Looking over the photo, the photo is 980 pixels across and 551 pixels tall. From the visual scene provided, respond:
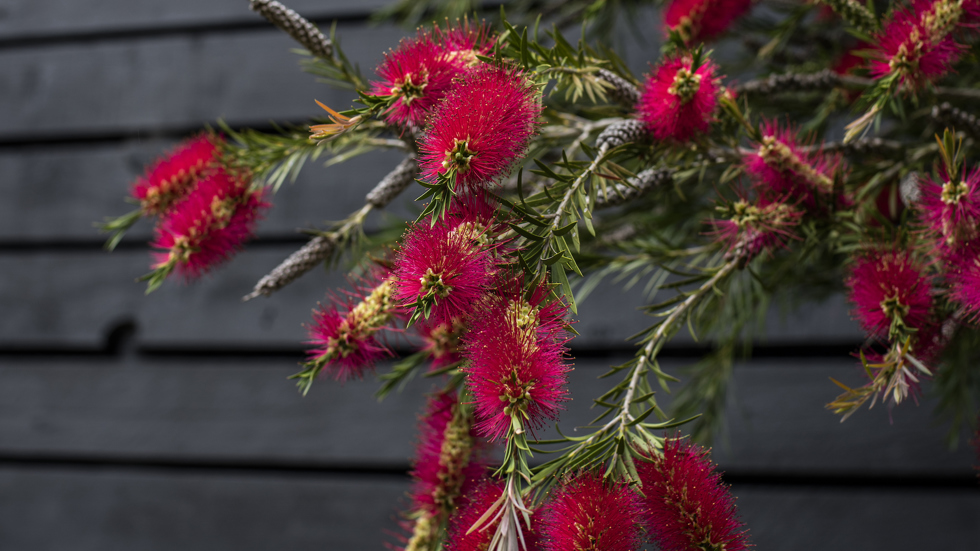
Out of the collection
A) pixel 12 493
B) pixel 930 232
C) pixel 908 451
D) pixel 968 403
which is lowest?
pixel 12 493

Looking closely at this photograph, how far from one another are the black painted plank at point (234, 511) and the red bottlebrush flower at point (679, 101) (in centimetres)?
55

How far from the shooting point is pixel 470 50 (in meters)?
0.24

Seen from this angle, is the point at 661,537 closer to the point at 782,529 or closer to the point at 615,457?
the point at 615,457

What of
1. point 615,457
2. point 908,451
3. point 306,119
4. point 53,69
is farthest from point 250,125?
point 908,451

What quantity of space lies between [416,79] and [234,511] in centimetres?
72

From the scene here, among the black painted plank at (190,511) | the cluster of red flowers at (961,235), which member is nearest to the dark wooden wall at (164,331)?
the black painted plank at (190,511)

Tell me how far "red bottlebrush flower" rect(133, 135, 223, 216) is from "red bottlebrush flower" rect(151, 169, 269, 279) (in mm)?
11

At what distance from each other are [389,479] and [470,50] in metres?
0.62

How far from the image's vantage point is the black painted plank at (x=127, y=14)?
0.76m

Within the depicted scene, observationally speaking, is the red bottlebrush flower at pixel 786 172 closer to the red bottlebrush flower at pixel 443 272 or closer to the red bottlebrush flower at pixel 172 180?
the red bottlebrush flower at pixel 443 272

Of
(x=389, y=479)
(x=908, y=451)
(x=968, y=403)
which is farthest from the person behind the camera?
(x=389, y=479)

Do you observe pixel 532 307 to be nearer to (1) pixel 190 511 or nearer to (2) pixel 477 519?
(2) pixel 477 519

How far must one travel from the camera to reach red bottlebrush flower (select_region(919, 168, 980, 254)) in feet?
0.75

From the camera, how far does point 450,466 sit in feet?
0.92
